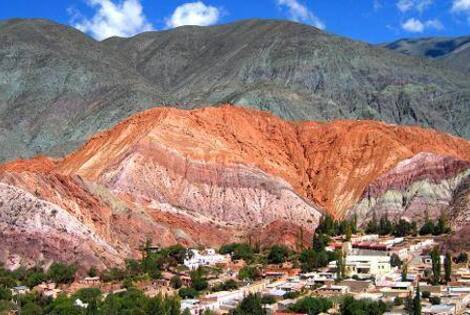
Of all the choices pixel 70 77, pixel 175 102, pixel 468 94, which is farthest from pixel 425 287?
pixel 70 77

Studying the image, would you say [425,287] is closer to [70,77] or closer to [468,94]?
[468,94]

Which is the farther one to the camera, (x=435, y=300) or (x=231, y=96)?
(x=231, y=96)

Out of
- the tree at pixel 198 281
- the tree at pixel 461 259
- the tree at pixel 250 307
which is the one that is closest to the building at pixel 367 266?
the tree at pixel 461 259

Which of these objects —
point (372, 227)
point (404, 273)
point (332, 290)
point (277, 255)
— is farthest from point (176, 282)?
point (372, 227)

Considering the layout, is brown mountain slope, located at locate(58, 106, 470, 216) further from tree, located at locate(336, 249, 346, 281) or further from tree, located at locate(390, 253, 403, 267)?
tree, located at locate(336, 249, 346, 281)

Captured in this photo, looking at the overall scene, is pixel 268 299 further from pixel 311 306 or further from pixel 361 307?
pixel 361 307

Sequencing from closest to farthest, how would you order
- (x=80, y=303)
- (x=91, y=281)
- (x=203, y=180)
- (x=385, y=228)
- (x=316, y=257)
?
(x=80, y=303)
(x=91, y=281)
(x=316, y=257)
(x=385, y=228)
(x=203, y=180)

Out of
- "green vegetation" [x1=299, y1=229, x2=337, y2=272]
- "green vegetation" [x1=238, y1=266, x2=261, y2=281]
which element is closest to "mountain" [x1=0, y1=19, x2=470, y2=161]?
"green vegetation" [x1=299, y1=229, x2=337, y2=272]

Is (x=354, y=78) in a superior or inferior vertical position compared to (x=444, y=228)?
superior
